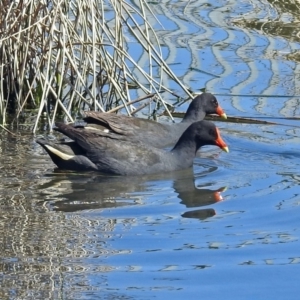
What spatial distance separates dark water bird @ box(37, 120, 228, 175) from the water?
0.10 m

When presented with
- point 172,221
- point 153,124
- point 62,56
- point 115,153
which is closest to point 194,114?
point 153,124

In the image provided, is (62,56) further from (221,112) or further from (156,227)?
(156,227)

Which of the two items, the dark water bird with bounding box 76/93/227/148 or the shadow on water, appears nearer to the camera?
the shadow on water

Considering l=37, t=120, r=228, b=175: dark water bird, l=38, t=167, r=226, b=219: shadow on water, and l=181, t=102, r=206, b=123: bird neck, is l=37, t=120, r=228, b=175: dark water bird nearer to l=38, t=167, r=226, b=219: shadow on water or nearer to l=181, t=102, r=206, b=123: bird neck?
l=38, t=167, r=226, b=219: shadow on water

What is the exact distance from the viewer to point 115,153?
25.8ft

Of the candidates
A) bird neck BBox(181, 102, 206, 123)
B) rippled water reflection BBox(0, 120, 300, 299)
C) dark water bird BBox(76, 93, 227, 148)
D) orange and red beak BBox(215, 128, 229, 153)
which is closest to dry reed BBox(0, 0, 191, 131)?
dark water bird BBox(76, 93, 227, 148)

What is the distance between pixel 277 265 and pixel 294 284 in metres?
0.29

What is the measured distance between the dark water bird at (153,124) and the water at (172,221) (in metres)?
0.23

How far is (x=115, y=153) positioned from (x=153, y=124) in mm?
999

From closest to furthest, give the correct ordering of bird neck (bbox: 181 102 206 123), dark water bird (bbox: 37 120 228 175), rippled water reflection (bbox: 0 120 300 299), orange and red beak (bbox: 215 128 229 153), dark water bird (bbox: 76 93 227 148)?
rippled water reflection (bbox: 0 120 300 299), dark water bird (bbox: 37 120 228 175), orange and red beak (bbox: 215 128 229 153), dark water bird (bbox: 76 93 227 148), bird neck (bbox: 181 102 206 123)

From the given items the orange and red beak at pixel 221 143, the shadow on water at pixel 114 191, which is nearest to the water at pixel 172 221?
the shadow on water at pixel 114 191

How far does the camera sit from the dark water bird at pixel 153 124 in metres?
8.55

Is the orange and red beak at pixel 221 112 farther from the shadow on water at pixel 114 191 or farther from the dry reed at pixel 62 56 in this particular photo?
the shadow on water at pixel 114 191

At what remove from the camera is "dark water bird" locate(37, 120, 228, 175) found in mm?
7758
